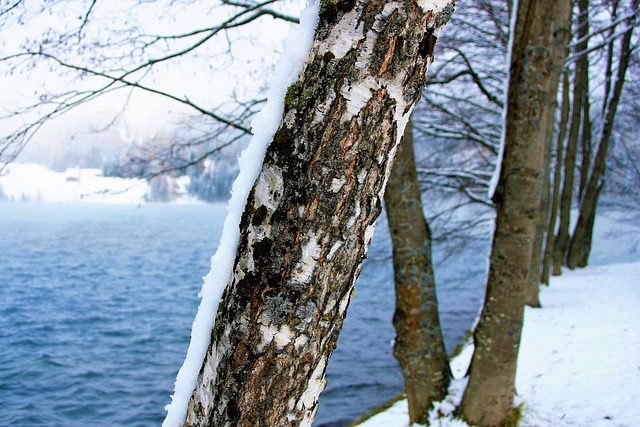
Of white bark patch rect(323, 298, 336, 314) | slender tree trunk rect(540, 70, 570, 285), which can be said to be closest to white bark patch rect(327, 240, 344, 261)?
white bark patch rect(323, 298, 336, 314)

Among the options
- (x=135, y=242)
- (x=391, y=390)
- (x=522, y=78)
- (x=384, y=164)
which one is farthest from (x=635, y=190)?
(x=135, y=242)

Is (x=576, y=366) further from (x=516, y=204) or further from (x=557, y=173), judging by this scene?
(x=557, y=173)

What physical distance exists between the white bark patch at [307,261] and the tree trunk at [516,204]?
2.50 meters

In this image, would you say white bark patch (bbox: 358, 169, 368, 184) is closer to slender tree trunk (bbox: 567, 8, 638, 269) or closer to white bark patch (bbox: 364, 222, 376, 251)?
white bark patch (bbox: 364, 222, 376, 251)

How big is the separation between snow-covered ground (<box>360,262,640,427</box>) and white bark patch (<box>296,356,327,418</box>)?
2.67m

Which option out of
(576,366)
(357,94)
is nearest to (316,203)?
→ (357,94)

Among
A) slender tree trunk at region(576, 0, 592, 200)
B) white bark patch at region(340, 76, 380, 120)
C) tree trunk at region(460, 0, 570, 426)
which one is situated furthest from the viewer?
slender tree trunk at region(576, 0, 592, 200)

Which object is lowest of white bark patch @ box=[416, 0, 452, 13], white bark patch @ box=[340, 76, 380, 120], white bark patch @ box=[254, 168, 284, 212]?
white bark patch @ box=[254, 168, 284, 212]

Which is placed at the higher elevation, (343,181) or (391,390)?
(343,181)

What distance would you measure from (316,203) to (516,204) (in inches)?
99.4

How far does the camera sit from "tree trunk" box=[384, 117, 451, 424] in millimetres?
3598

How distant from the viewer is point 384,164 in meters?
1.08

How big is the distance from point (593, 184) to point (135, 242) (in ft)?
75.7

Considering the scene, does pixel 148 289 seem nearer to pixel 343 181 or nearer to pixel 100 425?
pixel 100 425
